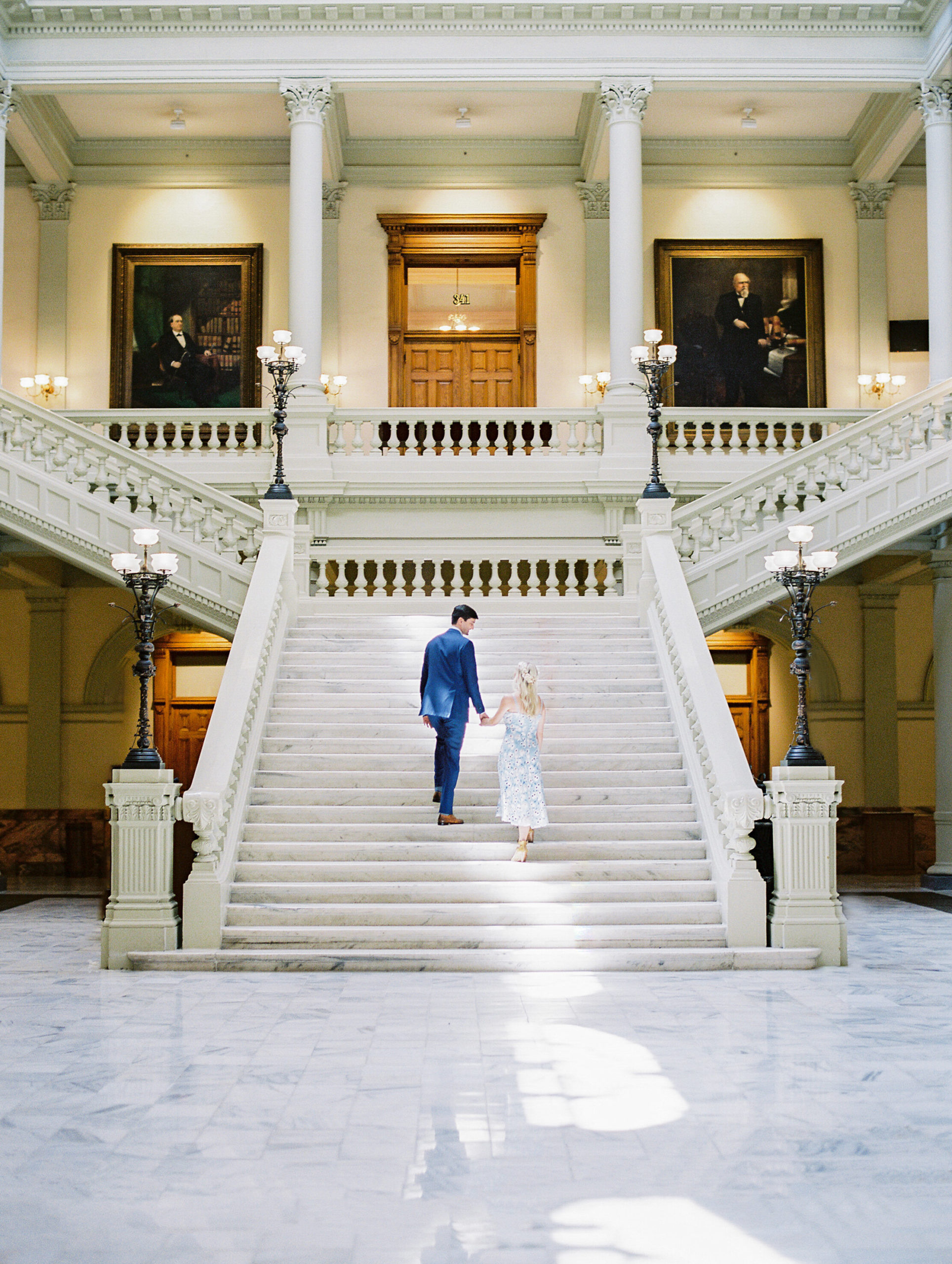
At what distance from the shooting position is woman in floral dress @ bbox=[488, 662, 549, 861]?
9836mm

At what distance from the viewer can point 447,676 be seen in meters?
10.3

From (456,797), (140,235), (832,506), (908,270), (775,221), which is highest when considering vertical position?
(775,221)

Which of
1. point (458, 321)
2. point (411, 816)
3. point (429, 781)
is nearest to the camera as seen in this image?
point (411, 816)

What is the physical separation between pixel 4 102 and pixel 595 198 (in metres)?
8.87

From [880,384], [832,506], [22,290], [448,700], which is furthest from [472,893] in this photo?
[22,290]

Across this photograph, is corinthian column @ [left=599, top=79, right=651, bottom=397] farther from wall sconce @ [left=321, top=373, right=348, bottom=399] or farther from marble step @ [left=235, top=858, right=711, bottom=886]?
marble step @ [left=235, top=858, right=711, bottom=886]

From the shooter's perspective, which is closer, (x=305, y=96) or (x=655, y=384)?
(x=655, y=384)

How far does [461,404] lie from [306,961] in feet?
47.2

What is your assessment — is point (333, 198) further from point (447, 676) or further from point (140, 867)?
→ point (140, 867)

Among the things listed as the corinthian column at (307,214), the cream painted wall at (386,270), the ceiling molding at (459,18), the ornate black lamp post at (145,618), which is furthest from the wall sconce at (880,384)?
the ornate black lamp post at (145,618)

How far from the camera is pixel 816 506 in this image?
1420cm

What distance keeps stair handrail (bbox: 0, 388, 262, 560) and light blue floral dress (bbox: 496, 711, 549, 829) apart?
5.65 metres

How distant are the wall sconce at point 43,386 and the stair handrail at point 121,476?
20.0ft

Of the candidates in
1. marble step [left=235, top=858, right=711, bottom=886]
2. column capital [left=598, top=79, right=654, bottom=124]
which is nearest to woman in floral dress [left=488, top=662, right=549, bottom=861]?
marble step [left=235, top=858, right=711, bottom=886]
